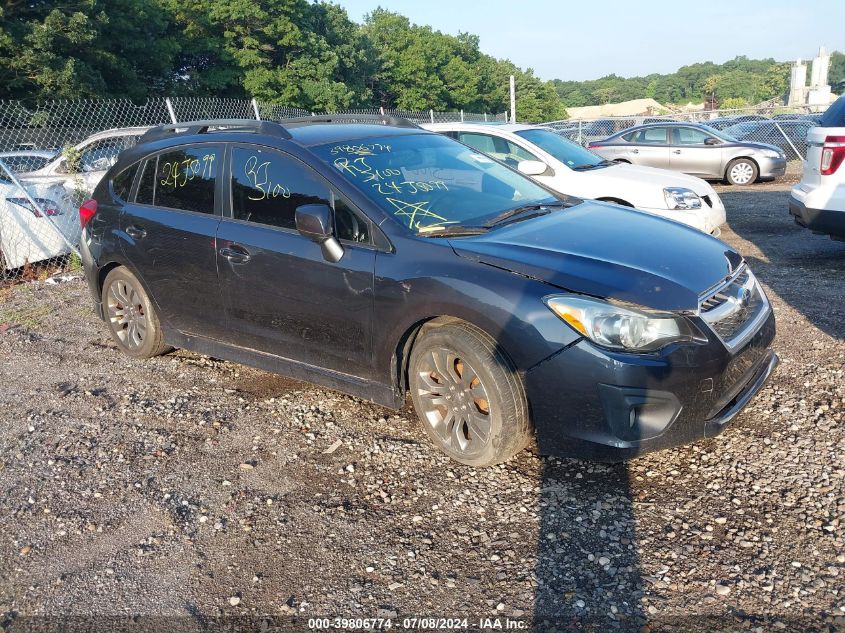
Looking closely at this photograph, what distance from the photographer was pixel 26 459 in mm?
4156

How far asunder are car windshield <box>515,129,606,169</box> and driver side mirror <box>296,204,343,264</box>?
5.07 metres

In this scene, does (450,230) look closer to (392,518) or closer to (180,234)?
(392,518)

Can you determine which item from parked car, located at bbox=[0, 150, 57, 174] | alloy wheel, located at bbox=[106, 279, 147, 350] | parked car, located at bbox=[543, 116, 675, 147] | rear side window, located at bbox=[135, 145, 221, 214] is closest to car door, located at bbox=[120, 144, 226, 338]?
rear side window, located at bbox=[135, 145, 221, 214]

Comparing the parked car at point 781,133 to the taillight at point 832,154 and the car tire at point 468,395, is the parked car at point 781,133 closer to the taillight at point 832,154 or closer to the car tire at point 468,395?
the taillight at point 832,154

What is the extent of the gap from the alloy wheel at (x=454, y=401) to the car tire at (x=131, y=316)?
250cm

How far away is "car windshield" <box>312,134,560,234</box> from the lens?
394 cm

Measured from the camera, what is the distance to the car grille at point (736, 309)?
3.35 metres

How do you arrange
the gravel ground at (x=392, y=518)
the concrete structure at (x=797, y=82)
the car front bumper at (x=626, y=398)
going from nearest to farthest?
the gravel ground at (x=392, y=518) → the car front bumper at (x=626, y=398) → the concrete structure at (x=797, y=82)

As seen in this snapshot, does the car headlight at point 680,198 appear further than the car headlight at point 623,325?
Yes

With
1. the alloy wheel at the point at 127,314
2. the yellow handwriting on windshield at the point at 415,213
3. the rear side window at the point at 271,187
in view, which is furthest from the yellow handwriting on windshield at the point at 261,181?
the alloy wheel at the point at 127,314

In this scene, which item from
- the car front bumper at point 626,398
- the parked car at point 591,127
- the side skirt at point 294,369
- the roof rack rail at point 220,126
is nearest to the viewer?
the car front bumper at point 626,398

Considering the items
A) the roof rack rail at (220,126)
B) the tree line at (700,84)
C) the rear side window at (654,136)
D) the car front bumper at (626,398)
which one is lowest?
the car front bumper at (626,398)

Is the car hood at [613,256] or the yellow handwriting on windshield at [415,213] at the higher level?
the yellow handwriting on windshield at [415,213]

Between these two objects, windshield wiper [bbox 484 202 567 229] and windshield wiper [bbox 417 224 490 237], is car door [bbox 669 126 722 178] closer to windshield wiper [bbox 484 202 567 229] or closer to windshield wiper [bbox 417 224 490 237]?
windshield wiper [bbox 484 202 567 229]
